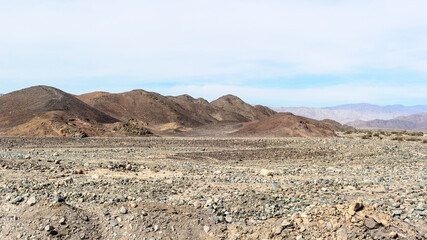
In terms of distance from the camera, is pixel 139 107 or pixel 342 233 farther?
pixel 139 107

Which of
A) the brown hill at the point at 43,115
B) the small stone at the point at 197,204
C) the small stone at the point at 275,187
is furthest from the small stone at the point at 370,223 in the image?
the brown hill at the point at 43,115

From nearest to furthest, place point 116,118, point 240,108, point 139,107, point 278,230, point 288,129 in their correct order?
point 278,230 < point 288,129 < point 116,118 < point 139,107 < point 240,108

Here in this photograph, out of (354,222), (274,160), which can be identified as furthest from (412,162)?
(354,222)

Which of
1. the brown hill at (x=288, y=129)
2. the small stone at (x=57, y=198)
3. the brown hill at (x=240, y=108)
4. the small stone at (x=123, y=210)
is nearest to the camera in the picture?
the small stone at (x=123, y=210)

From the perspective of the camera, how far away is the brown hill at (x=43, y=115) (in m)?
36.2

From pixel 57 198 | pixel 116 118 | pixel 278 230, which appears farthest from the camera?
pixel 116 118

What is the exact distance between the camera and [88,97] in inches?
3211

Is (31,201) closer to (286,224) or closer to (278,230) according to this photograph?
(278,230)

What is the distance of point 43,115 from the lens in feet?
134

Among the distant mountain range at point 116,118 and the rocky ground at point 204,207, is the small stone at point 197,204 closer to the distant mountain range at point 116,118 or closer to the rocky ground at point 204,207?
the rocky ground at point 204,207

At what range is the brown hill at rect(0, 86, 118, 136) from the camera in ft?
119

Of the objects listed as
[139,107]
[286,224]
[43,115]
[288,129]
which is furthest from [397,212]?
[139,107]

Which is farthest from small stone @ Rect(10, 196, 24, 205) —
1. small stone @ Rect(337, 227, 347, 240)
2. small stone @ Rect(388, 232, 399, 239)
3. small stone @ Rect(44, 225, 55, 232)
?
small stone @ Rect(388, 232, 399, 239)

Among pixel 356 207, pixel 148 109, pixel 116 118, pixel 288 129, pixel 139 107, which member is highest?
pixel 139 107
